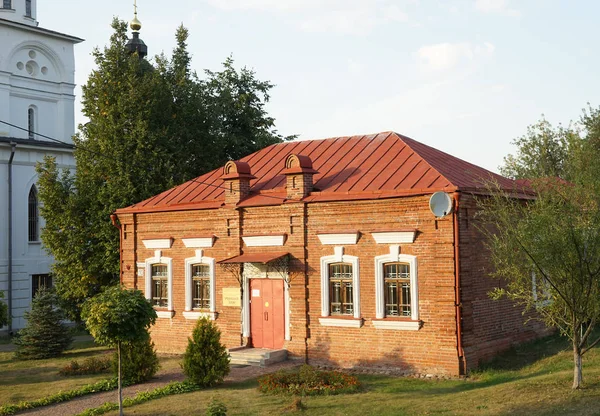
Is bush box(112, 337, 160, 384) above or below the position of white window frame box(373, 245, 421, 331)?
below

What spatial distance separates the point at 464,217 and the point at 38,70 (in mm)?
24816

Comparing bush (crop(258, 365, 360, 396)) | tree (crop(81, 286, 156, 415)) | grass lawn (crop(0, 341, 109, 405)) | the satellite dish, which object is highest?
the satellite dish

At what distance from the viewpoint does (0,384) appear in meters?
18.4

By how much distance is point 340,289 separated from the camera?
60.2 ft

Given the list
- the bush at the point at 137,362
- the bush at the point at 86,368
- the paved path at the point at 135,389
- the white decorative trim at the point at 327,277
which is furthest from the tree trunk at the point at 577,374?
the bush at the point at 86,368

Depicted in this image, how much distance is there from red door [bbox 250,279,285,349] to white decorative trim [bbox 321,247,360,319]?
1403 millimetres

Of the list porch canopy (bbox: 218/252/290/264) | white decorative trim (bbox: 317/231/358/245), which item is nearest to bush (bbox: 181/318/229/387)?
porch canopy (bbox: 218/252/290/264)

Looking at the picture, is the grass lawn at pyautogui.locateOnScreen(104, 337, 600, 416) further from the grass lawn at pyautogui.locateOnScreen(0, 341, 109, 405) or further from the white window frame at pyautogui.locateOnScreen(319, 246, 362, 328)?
the grass lawn at pyautogui.locateOnScreen(0, 341, 109, 405)

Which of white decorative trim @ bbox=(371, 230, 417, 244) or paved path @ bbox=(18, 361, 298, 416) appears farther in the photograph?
white decorative trim @ bbox=(371, 230, 417, 244)

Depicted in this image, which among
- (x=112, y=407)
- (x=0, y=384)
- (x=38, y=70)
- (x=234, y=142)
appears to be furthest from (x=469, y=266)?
(x=38, y=70)

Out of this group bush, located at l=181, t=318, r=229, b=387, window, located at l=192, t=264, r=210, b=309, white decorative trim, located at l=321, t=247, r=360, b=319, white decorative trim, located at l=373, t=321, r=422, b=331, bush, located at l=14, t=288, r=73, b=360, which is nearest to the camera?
bush, located at l=181, t=318, r=229, b=387

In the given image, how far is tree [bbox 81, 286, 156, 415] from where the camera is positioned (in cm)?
1380

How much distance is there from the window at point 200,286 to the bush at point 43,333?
17.3 feet

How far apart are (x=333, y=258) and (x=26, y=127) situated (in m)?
20.8
